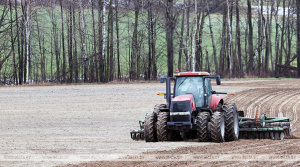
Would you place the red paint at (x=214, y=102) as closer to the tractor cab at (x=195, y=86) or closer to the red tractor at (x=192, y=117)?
the red tractor at (x=192, y=117)

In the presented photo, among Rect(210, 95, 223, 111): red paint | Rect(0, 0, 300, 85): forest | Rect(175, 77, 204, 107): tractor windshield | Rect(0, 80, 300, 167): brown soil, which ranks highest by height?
Rect(0, 0, 300, 85): forest

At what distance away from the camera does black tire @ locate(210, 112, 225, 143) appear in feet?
45.8

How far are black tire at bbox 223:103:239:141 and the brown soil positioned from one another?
30 centimetres

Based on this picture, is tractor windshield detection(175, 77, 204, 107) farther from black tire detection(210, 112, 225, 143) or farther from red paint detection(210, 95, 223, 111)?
black tire detection(210, 112, 225, 143)

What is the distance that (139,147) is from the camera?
13.3 metres

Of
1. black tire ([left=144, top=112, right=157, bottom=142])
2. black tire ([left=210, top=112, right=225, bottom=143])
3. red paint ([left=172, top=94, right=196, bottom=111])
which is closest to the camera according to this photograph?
black tire ([left=210, top=112, right=225, bottom=143])

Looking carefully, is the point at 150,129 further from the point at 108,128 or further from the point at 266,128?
the point at 108,128

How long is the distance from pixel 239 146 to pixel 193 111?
190 cm

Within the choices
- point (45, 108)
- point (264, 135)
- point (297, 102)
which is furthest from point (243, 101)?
point (264, 135)

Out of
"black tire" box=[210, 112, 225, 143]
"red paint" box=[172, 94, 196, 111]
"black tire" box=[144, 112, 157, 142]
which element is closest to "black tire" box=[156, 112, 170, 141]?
"black tire" box=[144, 112, 157, 142]

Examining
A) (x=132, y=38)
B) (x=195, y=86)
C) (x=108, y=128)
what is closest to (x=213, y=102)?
(x=195, y=86)

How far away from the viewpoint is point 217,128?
45.8ft

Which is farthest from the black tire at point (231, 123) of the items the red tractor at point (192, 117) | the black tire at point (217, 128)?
the black tire at point (217, 128)

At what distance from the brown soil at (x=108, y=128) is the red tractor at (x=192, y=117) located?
39 centimetres
